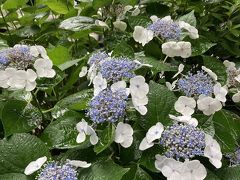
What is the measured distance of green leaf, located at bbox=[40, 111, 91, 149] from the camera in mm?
745

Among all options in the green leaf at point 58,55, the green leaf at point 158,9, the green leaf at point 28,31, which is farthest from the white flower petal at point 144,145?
the green leaf at point 28,31

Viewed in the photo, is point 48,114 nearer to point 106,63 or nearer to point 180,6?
point 106,63

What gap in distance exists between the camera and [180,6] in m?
1.21

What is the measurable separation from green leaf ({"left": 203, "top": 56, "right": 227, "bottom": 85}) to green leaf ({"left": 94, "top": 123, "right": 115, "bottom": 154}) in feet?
1.08

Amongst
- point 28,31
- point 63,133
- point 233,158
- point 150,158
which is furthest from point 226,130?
point 28,31

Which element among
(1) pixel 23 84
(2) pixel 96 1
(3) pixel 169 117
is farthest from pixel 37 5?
(3) pixel 169 117

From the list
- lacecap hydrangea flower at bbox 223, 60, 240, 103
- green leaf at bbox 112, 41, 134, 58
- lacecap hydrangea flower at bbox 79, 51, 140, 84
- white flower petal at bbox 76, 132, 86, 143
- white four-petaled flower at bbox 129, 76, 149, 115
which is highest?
lacecap hydrangea flower at bbox 79, 51, 140, 84

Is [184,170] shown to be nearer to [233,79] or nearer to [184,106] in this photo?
[184,106]

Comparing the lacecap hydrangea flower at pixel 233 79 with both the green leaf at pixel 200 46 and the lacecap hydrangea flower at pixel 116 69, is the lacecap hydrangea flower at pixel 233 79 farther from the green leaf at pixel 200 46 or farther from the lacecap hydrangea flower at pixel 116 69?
the lacecap hydrangea flower at pixel 116 69

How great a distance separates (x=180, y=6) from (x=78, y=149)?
1.99 feet

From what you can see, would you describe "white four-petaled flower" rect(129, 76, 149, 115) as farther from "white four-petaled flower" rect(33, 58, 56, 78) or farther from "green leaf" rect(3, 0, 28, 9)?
"green leaf" rect(3, 0, 28, 9)

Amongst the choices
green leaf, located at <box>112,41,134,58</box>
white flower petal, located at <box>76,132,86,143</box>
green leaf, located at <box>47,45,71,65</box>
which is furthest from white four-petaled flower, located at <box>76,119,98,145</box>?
green leaf, located at <box>47,45,71,65</box>

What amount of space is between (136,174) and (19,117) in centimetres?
25

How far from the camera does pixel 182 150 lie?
66cm
